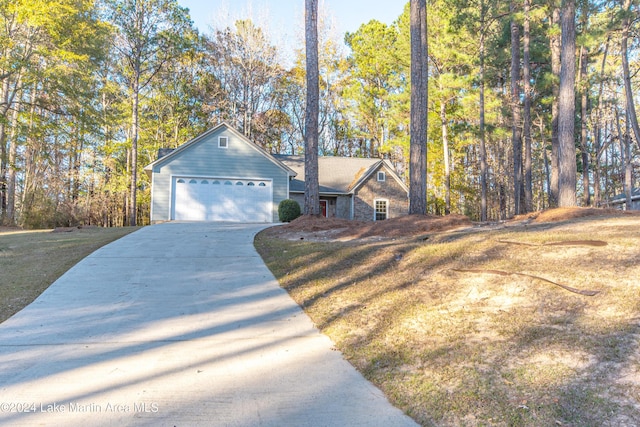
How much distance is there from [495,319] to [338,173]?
74.5 feet

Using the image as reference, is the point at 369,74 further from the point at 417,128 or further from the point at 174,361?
the point at 174,361

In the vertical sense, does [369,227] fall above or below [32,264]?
above

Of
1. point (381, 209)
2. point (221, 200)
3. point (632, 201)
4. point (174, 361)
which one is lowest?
point (174, 361)

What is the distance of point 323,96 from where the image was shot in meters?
33.9

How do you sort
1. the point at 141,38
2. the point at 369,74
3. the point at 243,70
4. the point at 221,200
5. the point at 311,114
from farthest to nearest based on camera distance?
the point at 369,74
the point at 243,70
the point at 141,38
the point at 221,200
the point at 311,114

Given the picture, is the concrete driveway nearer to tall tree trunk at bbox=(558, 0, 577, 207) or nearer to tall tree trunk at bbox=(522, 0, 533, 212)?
tall tree trunk at bbox=(558, 0, 577, 207)

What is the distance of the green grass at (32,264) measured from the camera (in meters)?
5.82

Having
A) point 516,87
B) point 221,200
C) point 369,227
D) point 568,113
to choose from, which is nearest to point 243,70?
point 221,200

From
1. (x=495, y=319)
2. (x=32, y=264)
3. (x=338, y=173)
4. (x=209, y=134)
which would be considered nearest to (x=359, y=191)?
(x=338, y=173)

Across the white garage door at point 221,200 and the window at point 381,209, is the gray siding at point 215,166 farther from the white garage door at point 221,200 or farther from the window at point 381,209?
the window at point 381,209

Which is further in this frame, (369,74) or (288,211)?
(369,74)

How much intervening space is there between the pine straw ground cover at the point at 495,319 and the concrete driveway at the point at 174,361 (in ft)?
1.11

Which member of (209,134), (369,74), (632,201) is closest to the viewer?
(209,134)

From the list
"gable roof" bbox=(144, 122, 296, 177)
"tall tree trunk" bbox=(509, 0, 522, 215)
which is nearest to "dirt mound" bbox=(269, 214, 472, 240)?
"gable roof" bbox=(144, 122, 296, 177)
